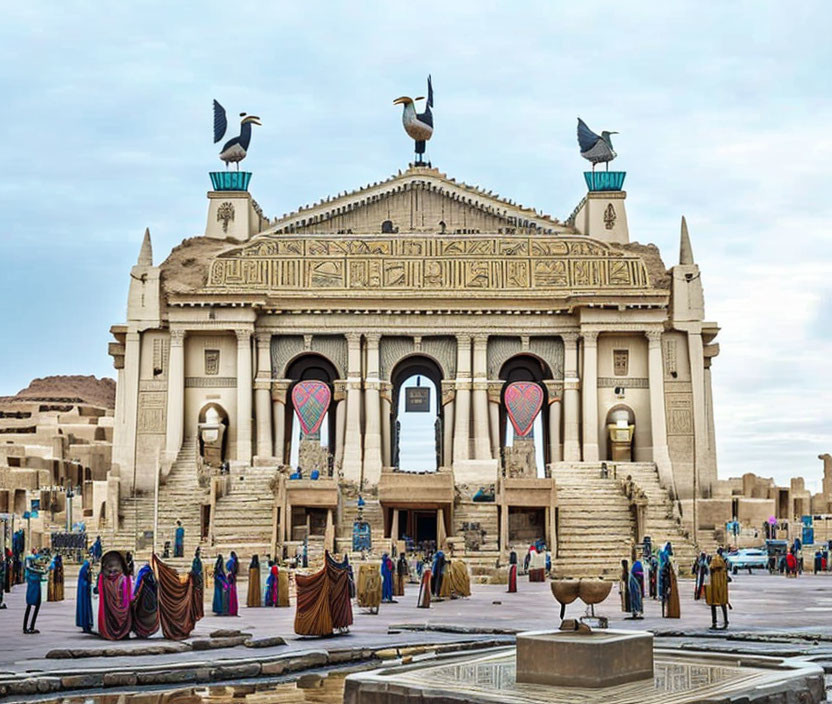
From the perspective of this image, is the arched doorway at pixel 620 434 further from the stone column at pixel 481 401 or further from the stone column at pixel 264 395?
the stone column at pixel 264 395

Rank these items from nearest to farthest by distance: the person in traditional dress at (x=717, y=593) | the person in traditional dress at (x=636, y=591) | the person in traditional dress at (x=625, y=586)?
1. the person in traditional dress at (x=717, y=593)
2. the person in traditional dress at (x=636, y=591)
3. the person in traditional dress at (x=625, y=586)

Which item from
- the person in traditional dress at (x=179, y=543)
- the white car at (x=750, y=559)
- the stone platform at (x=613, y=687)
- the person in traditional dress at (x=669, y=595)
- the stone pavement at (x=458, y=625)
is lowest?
the stone platform at (x=613, y=687)

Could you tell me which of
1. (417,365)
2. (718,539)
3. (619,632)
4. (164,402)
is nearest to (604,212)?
(417,365)

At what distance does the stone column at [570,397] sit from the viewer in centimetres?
5484

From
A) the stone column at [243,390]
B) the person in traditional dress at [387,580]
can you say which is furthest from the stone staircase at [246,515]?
the person in traditional dress at [387,580]

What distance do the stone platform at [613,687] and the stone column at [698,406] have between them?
39420 mm

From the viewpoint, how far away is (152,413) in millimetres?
55281

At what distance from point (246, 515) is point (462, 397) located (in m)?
12.7

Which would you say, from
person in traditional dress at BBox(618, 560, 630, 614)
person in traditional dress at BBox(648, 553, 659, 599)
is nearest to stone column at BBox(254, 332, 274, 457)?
person in traditional dress at BBox(648, 553, 659, 599)

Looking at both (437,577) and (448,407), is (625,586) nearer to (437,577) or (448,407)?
(437,577)

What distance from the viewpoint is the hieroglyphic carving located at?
5603 cm

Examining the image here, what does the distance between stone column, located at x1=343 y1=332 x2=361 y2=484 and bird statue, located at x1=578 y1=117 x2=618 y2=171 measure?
1339cm

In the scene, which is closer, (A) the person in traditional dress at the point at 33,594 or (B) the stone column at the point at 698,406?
(A) the person in traditional dress at the point at 33,594

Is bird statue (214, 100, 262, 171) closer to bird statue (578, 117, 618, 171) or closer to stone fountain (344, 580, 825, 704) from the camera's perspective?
bird statue (578, 117, 618, 171)
